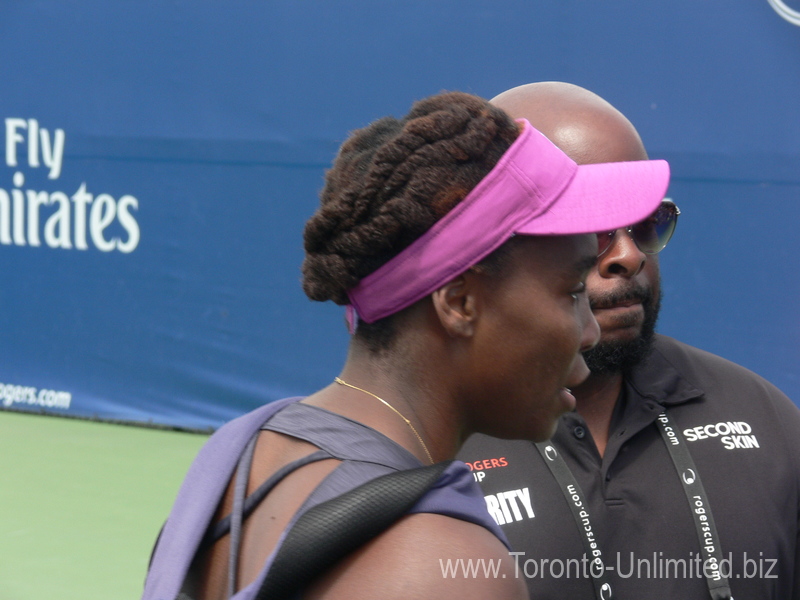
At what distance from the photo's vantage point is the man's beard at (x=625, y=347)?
1.82m

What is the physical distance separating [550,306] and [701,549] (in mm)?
687

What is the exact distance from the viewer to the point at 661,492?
1726 mm

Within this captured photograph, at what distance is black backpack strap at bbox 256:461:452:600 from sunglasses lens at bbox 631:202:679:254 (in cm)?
99

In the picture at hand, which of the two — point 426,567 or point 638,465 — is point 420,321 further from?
point 638,465

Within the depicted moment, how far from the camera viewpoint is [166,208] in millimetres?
6070

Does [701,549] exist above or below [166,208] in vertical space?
above

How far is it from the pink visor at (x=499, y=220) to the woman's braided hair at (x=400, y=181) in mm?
16

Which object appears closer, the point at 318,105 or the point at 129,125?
the point at 318,105

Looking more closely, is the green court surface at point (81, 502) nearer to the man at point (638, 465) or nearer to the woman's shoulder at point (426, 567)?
the man at point (638, 465)

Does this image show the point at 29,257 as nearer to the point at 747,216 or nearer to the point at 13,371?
the point at 13,371

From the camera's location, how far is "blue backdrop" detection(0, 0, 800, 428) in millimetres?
4559

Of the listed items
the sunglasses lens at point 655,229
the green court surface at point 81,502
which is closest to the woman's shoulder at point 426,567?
the sunglasses lens at point 655,229

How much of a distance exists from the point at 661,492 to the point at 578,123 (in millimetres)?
710

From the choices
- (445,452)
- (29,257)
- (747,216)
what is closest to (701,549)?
(445,452)
